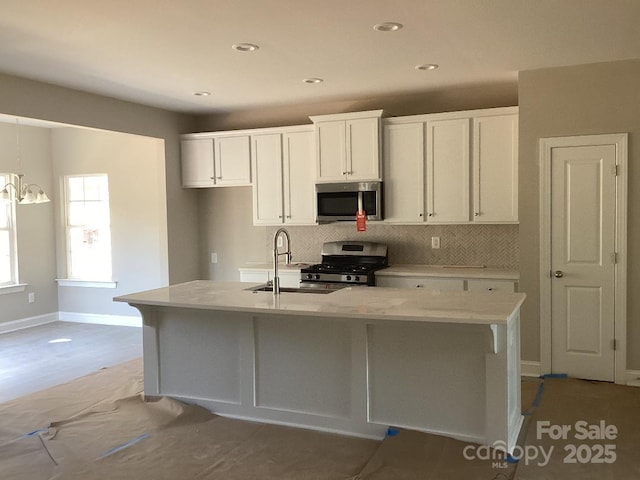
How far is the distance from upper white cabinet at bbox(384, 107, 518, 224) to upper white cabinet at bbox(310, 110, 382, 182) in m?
0.13

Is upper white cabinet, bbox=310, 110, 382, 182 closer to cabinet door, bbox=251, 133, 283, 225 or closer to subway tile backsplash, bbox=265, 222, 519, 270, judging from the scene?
cabinet door, bbox=251, 133, 283, 225

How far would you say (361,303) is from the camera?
340cm

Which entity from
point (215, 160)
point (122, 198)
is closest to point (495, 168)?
point (215, 160)

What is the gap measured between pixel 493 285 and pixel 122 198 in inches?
186

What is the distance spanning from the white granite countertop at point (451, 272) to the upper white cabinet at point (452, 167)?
45 cm

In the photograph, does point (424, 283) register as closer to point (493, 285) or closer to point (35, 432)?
point (493, 285)

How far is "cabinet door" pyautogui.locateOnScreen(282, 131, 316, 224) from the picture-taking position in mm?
5945

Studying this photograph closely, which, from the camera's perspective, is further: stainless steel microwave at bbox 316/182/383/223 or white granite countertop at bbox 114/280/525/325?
stainless steel microwave at bbox 316/182/383/223

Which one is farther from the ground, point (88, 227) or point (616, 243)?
point (88, 227)

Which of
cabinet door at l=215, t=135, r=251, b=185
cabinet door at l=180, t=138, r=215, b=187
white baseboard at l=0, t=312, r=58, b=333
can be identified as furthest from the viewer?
white baseboard at l=0, t=312, r=58, b=333

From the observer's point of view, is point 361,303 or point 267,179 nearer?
point 361,303

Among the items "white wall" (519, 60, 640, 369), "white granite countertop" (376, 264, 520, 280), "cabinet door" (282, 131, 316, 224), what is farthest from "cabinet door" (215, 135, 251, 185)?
"white wall" (519, 60, 640, 369)

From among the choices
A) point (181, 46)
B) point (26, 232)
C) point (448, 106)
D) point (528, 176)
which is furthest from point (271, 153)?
point (26, 232)

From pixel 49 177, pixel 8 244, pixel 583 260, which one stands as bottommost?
pixel 583 260
